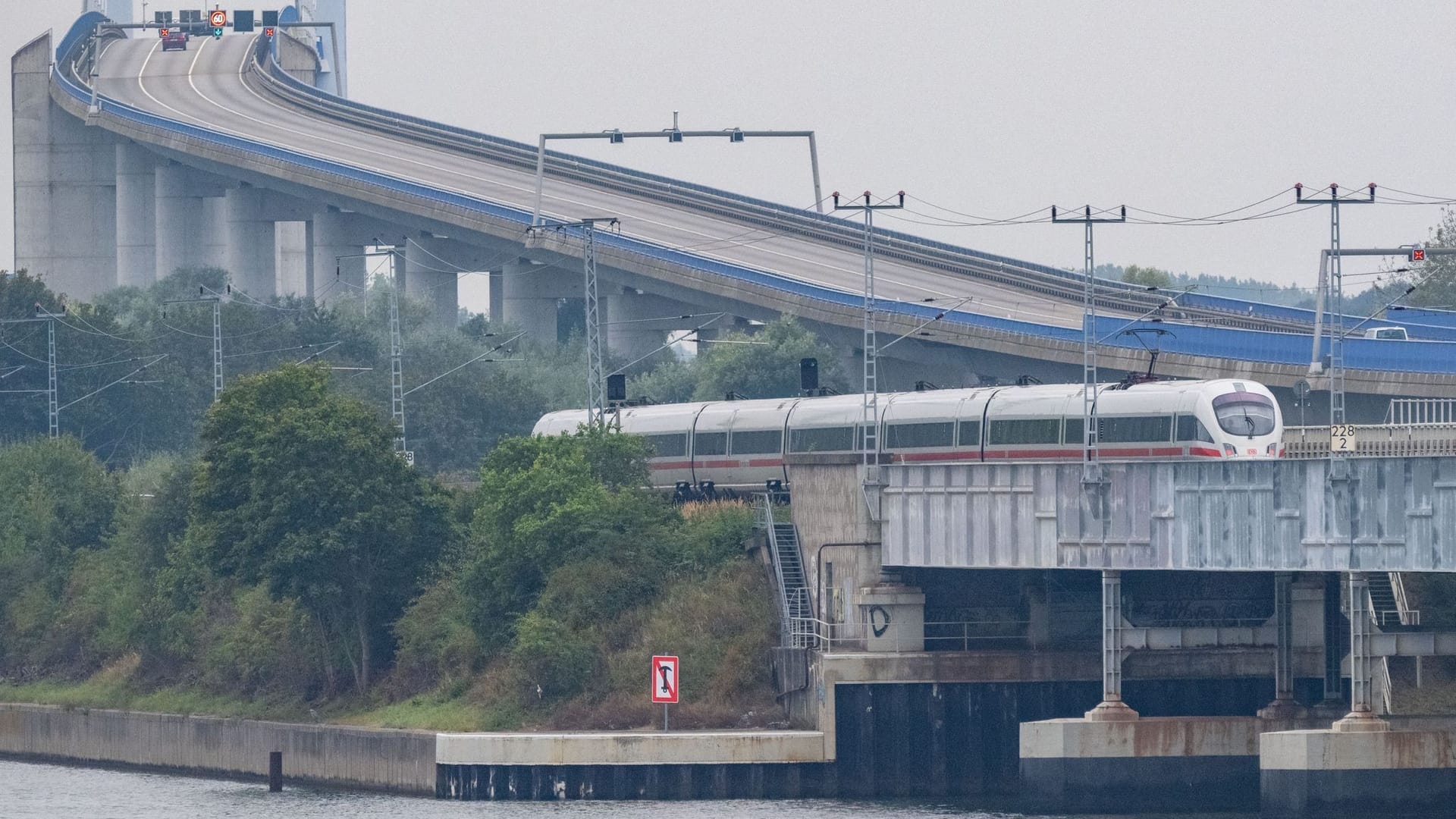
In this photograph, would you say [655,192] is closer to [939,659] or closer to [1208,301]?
[1208,301]

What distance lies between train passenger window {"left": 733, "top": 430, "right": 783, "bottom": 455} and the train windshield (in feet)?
59.9

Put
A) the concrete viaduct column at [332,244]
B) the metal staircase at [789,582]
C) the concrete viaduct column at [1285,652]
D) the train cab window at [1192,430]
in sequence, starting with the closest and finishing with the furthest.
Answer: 1. the concrete viaduct column at [1285,652]
2. the train cab window at [1192,430]
3. the metal staircase at [789,582]
4. the concrete viaduct column at [332,244]

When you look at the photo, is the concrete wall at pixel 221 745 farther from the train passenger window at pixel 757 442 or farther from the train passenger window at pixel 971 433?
the train passenger window at pixel 971 433

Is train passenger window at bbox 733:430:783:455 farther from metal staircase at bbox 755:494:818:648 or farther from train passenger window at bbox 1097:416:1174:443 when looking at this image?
train passenger window at bbox 1097:416:1174:443

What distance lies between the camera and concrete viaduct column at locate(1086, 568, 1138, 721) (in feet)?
225

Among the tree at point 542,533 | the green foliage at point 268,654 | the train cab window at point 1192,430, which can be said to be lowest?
the green foliage at point 268,654

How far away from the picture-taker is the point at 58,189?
18525 centimetres

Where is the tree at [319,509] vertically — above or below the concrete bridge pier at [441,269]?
below

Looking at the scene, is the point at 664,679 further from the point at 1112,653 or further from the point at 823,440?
the point at 823,440

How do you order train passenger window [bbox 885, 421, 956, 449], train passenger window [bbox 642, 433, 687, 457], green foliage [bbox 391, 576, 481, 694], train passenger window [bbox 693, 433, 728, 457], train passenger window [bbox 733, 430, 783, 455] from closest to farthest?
green foliage [bbox 391, 576, 481, 694], train passenger window [bbox 885, 421, 956, 449], train passenger window [bbox 733, 430, 783, 455], train passenger window [bbox 693, 433, 728, 457], train passenger window [bbox 642, 433, 687, 457]

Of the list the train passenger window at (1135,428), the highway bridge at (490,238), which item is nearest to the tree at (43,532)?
the highway bridge at (490,238)

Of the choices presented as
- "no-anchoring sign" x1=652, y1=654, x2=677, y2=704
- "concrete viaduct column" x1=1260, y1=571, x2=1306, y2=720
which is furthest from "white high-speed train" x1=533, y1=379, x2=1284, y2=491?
"no-anchoring sign" x1=652, y1=654, x2=677, y2=704

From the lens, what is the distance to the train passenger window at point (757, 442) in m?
88.5

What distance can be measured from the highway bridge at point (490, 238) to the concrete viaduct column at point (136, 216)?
0.18m
